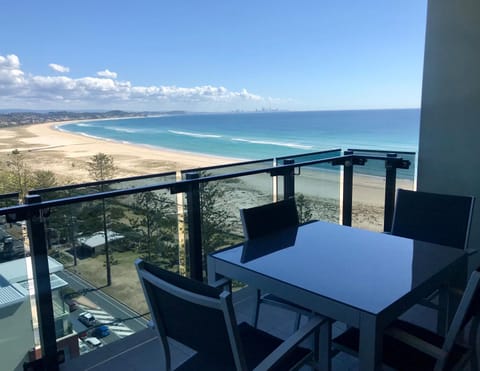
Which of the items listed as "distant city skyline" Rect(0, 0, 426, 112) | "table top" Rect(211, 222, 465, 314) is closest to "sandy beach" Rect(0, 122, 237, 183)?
"distant city skyline" Rect(0, 0, 426, 112)

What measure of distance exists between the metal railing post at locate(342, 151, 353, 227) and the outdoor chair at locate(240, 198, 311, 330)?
1.61 metres

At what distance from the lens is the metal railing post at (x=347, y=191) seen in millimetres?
3877

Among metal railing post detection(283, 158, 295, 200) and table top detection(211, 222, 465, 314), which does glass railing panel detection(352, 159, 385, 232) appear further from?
table top detection(211, 222, 465, 314)

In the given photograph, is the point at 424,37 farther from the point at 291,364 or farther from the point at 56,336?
the point at 56,336

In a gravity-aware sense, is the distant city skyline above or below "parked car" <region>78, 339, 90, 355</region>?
above

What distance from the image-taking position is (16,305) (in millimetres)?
2139

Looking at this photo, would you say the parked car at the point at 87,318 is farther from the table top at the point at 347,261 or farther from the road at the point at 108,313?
the table top at the point at 347,261

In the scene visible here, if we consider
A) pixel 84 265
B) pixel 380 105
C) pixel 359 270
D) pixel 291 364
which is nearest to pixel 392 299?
pixel 359 270

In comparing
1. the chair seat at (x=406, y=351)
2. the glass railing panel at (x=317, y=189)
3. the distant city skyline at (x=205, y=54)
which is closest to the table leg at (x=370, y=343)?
the chair seat at (x=406, y=351)

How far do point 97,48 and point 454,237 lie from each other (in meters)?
44.1

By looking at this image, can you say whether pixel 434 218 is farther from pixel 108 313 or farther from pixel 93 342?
pixel 93 342

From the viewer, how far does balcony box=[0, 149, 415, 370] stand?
2.14 meters

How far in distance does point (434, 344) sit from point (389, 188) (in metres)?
2.26

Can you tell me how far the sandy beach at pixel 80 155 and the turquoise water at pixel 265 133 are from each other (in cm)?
329
